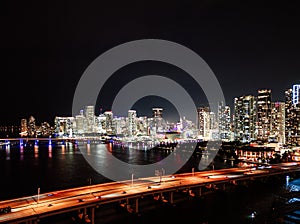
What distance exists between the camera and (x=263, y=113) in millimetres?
54250

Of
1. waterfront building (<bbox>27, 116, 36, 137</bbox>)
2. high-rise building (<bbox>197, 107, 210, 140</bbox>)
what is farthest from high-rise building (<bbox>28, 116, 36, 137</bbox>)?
high-rise building (<bbox>197, 107, 210, 140</bbox>)

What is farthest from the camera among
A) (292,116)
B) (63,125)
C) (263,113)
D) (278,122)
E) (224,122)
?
(63,125)

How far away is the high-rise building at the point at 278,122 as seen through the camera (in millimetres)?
49906

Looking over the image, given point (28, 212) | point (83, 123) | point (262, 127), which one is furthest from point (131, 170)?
point (83, 123)

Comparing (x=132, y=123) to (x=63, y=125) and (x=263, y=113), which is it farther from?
(x=263, y=113)

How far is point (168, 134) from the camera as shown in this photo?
73.4 meters

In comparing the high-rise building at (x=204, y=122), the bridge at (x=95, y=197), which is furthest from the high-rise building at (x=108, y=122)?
the bridge at (x=95, y=197)

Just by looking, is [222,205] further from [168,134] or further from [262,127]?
[168,134]

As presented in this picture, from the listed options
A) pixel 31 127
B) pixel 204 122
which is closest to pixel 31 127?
pixel 31 127

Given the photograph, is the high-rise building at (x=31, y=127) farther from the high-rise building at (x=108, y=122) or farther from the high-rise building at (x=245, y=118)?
the high-rise building at (x=245, y=118)

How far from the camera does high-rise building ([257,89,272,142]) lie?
5253cm

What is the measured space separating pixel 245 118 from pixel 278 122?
22.0 feet

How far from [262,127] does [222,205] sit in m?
43.9

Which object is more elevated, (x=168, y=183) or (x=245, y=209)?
(x=168, y=183)
